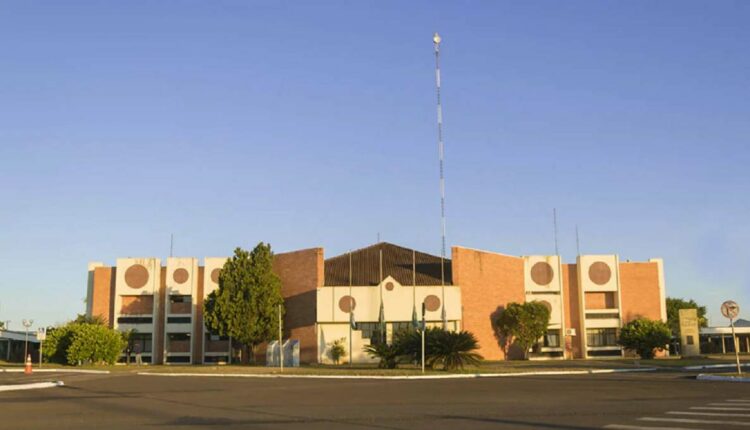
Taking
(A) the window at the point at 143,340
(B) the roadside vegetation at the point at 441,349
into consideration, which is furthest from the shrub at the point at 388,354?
(A) the window at the point at 143,340

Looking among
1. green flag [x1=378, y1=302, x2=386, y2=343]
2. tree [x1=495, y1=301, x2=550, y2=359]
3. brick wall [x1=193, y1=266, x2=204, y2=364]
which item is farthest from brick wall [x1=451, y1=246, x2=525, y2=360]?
brick wall [x1=193, y1=266, x2=204, y2=364]

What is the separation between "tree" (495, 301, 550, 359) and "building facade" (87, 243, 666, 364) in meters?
1.00

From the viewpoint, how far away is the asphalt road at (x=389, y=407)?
13.7 m

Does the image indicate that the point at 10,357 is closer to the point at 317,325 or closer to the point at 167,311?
the point at 167,311

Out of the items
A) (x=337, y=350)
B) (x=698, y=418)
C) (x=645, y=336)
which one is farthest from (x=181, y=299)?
(x=698, y=418)

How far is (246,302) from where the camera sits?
5688 centimetres

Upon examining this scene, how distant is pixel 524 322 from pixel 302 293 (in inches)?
704

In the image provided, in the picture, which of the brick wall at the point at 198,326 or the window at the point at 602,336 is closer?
the brick wall at the point at 198,326

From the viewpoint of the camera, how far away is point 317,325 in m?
57.7

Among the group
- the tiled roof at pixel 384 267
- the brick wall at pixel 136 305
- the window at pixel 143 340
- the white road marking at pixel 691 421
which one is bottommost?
the white road marking at pixel 691 421

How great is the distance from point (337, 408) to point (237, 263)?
141 ft

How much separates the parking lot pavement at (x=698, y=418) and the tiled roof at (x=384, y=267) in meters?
43.2

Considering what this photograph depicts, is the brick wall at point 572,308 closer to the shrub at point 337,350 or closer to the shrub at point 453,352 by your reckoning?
the shrub at point 337,350

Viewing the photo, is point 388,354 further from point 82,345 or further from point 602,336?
point 602,336
